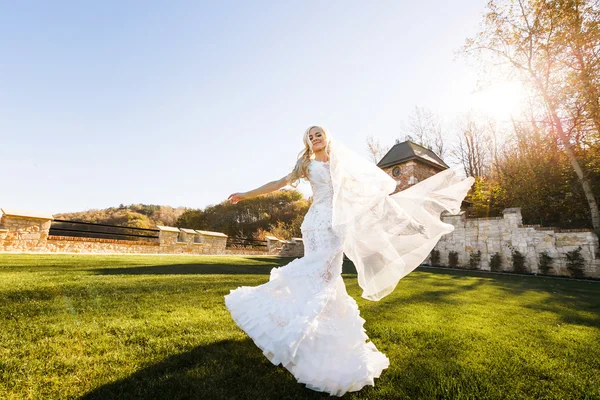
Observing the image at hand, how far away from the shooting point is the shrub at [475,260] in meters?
12.8

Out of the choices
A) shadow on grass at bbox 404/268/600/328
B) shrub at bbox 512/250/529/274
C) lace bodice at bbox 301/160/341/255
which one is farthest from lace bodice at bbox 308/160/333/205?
shrub at bbox 512/250/529/274

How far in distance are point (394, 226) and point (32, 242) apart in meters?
12.1

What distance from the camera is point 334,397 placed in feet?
6.56

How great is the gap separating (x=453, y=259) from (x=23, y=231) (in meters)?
16.9

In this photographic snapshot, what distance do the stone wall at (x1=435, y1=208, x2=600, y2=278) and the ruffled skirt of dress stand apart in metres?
12.3

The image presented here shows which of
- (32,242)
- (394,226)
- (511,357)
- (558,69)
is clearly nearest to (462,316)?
(511,357)

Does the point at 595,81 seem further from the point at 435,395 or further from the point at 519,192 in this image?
the point at 435,395

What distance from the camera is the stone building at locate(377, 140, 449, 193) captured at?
54.7 ft

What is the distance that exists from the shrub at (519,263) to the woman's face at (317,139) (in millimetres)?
12304

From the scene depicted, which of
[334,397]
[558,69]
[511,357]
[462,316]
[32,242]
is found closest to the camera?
[334,397]

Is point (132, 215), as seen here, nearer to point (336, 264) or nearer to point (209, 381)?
point (209, 381)

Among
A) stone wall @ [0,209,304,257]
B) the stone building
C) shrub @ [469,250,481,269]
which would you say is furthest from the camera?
the stone building

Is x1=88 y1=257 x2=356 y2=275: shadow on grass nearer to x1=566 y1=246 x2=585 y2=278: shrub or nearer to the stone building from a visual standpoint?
x1=566 y1=246 x2=585 y2=278: shrub

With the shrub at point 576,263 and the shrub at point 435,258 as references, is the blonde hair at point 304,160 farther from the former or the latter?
the shrub at point 435,258
